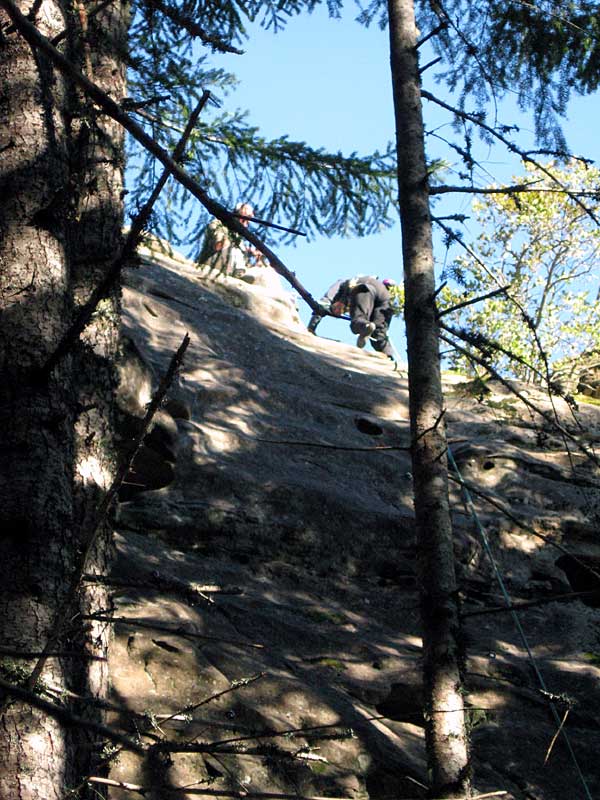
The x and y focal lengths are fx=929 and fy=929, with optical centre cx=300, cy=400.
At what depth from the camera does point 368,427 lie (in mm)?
11969

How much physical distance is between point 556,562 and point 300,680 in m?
4.01

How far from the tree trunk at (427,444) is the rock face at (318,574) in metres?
0.25

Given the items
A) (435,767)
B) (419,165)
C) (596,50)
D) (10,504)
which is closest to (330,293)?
(596,50)

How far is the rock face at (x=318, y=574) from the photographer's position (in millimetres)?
5867

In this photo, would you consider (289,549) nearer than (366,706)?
No

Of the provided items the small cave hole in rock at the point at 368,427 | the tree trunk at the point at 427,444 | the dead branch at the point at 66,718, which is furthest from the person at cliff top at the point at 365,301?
the dead branch at the point at 66,718

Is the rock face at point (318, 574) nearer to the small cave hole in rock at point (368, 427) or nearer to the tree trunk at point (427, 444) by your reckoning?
the small cave hole in rock at point (368, 427)

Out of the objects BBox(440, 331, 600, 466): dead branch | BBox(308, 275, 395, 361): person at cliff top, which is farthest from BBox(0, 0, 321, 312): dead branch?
BBox(308, 275, 395, 361): person at cliff top

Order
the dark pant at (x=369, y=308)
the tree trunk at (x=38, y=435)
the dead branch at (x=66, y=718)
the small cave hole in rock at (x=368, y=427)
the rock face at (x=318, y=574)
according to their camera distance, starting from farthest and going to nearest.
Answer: the dark pant at (x=369, y=308), the small cave hole in rock at (x=368, y=427), the rock face at (x=318, y=574), the tree trunk at (x=38, y=435), the dead branch at (x=66, y=718)

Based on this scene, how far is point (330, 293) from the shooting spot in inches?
755

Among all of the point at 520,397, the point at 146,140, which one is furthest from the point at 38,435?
the point at 520,397

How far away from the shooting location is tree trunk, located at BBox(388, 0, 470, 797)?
16.1ft

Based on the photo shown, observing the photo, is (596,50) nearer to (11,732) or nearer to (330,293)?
(11,732)

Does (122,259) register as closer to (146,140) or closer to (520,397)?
(146,140)
